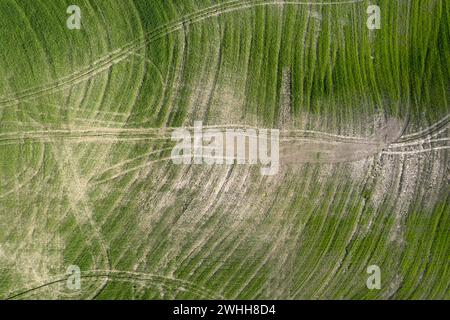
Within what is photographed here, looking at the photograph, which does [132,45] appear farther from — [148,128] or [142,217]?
[142,217]

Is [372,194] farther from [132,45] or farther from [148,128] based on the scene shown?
[132,45]

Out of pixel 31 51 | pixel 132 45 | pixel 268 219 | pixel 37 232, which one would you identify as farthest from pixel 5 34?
pixel 268 219

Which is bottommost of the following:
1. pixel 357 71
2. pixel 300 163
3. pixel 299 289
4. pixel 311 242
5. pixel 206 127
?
pixel 299 289

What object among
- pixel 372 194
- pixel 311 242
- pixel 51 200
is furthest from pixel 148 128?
pixel 372 194

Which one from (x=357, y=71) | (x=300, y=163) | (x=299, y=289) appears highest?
(x=357, y=71)

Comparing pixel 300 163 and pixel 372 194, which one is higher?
pixel 300 163

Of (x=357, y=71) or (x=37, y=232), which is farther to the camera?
(x=357, y=71)
